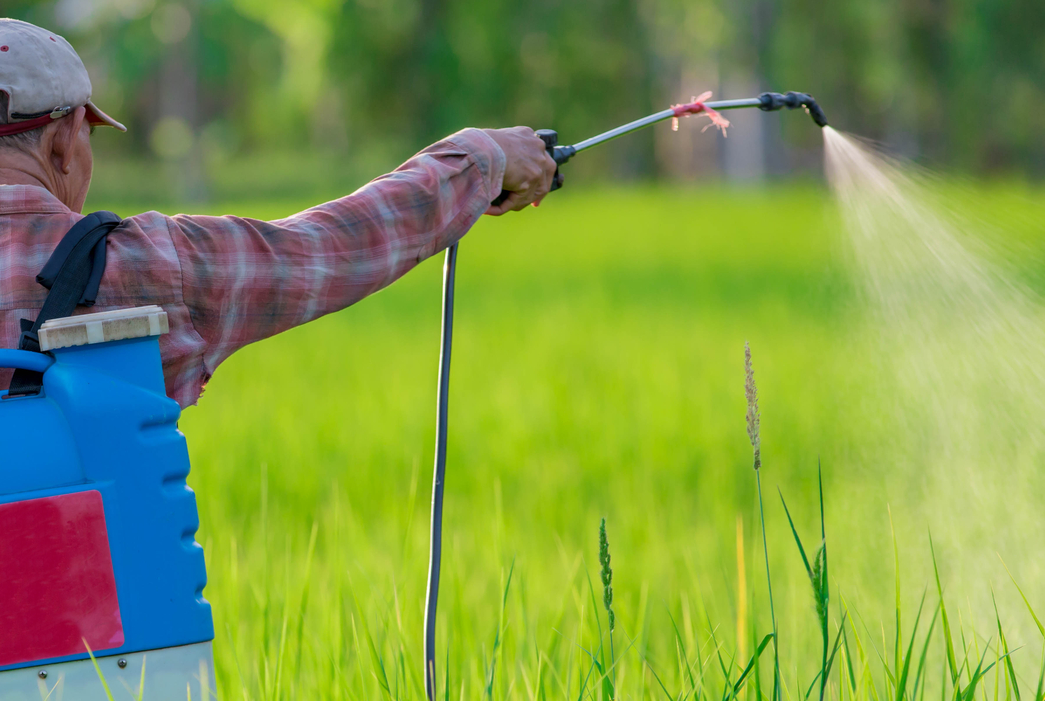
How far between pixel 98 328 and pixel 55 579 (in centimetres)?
26

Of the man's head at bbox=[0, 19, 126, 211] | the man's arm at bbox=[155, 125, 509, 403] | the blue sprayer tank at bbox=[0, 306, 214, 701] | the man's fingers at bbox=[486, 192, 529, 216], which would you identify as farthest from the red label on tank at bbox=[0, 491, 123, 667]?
the man's fingers at bbox=[486, 192, 529, 216]

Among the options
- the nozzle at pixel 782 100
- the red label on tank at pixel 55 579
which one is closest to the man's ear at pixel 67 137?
the red label on tank at pixel 55 579

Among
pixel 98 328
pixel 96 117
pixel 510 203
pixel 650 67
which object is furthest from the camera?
pixel 650 67

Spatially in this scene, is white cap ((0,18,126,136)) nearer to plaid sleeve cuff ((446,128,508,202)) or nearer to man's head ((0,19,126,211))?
man's head ((0,19,126,211))

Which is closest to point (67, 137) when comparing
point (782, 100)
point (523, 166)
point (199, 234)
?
point (199, 234)

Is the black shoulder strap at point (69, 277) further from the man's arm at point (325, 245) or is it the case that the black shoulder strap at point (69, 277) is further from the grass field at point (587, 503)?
the grass field at point (587, 503)

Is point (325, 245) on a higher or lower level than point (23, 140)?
lower

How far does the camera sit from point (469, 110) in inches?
697

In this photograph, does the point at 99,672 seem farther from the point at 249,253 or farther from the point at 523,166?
the point at 523,166

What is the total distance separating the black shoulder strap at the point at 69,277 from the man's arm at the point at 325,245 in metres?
0.09

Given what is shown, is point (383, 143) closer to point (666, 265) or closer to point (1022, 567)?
point (666, 265)

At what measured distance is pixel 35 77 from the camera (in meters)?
1.17

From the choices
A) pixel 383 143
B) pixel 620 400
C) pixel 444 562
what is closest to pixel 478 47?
pixel 383 143

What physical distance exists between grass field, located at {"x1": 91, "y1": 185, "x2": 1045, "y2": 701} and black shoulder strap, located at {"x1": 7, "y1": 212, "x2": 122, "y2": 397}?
722mm
